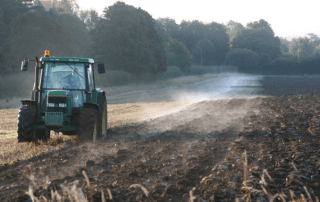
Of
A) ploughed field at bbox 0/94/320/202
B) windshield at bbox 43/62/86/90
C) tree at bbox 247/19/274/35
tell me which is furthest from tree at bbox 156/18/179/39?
windshield at bbox 43/62/86/90

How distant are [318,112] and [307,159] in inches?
358

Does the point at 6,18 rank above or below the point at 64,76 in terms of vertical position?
above

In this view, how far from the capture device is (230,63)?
314 ft

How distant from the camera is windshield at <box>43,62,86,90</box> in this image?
10719mm

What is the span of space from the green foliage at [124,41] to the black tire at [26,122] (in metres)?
38.6

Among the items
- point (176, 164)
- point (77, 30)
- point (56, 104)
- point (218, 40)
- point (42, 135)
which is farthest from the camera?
point (218, 40)

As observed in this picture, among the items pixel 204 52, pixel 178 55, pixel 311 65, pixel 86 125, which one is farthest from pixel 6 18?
pixel 311 65

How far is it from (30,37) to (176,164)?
34.2m

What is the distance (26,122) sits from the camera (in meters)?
9.70

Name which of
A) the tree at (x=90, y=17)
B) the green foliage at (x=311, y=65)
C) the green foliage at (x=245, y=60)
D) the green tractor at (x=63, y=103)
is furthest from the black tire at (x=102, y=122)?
the green foliage at (x=245, y=60)

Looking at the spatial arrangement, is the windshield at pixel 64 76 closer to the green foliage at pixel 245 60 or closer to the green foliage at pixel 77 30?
the green foliage at pixel 77 30

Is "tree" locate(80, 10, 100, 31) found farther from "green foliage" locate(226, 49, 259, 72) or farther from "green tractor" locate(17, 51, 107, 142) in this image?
"green tractor" locate(17, 51, 107, 142)

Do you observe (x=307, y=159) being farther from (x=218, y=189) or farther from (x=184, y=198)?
(x=184, y=198)

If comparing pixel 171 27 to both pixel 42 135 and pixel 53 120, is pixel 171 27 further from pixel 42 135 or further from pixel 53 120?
pixel 53 120
